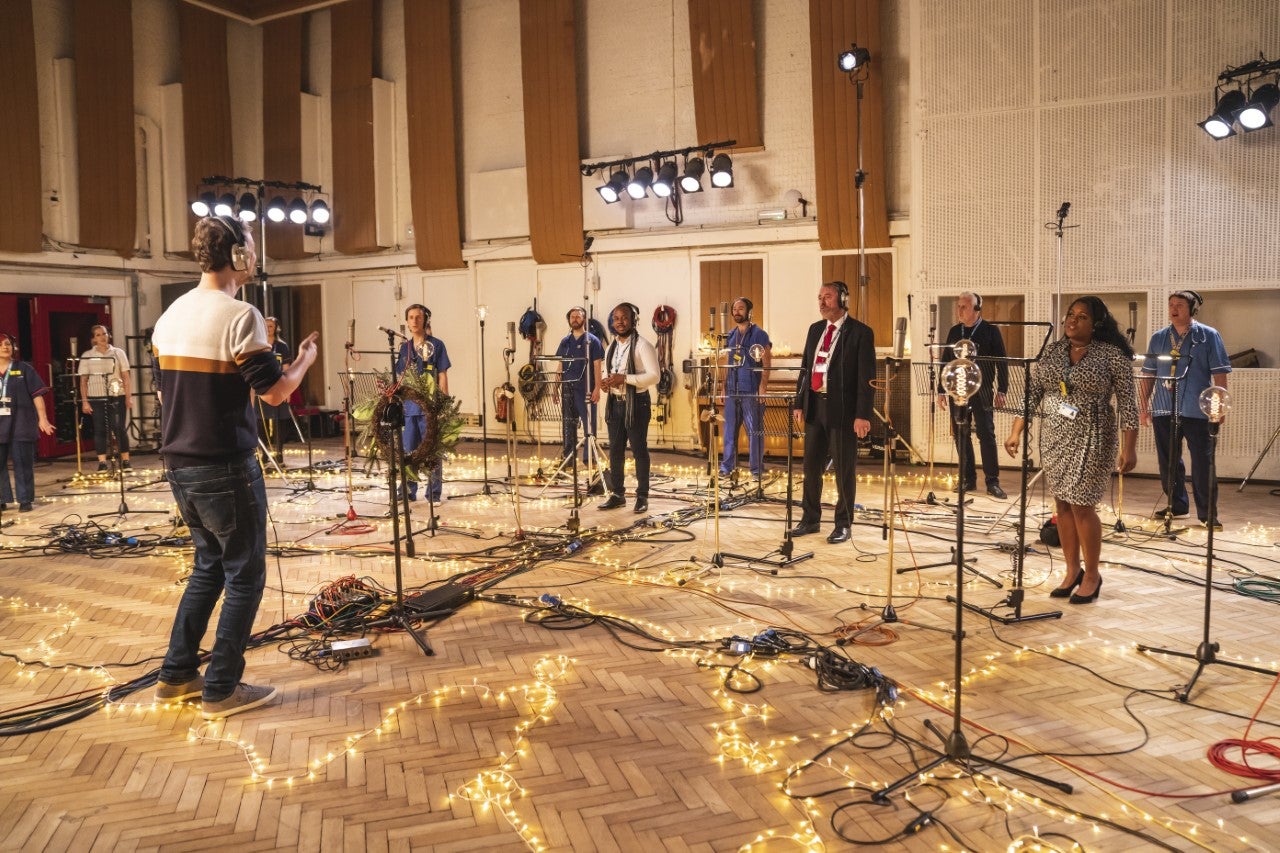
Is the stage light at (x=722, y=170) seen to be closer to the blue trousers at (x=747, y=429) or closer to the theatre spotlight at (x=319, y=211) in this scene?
the blue trousers at (x=747, y=429)

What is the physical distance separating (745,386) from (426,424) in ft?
13.8

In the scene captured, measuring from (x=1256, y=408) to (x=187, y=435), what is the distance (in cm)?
979

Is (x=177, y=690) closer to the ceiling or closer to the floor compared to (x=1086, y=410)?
closer to the floor

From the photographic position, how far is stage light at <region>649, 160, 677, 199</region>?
11.5m

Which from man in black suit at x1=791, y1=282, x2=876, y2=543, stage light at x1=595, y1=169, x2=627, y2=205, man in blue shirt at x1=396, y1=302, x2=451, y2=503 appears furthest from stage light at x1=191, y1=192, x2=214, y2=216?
man in black suit at x1=791, y1=282, x2=876, y2=543

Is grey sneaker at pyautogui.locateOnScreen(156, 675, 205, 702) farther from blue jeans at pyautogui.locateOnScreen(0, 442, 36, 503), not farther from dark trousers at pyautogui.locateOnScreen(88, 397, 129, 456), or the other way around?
dark trousers at pyautogui.locateOnScreen(88, 397, 129, 456)

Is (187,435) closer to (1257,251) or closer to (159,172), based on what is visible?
(1257,251)

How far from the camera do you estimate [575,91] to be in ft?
40.8

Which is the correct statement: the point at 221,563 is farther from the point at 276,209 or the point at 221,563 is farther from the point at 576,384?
the point at 276,209

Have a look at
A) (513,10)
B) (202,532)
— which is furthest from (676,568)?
(513,10)

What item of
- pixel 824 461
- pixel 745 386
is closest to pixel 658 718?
pixel 824 461

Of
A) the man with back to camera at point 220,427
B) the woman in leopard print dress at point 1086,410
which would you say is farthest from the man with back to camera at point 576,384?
the man with back to camera at point 220,427

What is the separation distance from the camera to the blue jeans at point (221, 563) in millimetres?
3402

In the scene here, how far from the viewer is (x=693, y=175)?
11086mm
